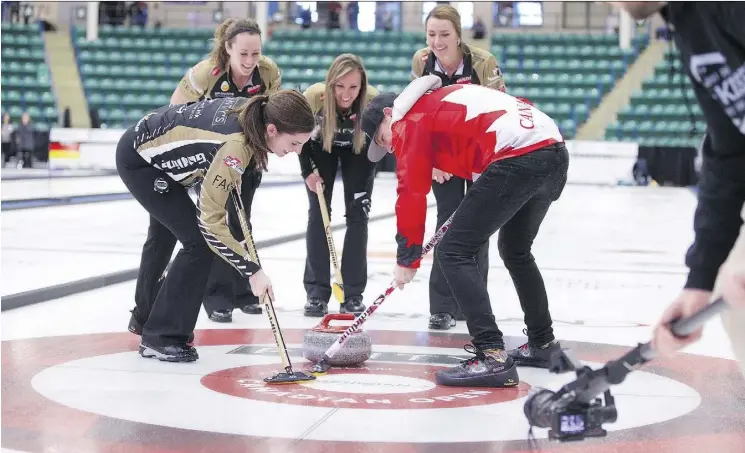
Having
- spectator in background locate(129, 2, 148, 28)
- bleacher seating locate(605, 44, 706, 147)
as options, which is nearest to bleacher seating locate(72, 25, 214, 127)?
spectator in background locate(129, 2, 148, 28)

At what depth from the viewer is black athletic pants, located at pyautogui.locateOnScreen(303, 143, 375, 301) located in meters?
4.45

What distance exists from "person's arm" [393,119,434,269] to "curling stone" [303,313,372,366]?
0.39m

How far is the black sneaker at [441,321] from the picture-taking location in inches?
161

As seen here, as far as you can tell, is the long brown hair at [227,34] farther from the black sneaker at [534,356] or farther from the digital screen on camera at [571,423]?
the digital screen on camera at [571,423]

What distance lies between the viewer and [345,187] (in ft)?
14.7

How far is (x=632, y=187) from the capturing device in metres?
17.9

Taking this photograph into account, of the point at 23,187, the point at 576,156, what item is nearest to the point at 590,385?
the point at 23,187

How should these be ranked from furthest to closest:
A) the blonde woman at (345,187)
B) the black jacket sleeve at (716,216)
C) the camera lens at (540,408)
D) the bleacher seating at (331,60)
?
the bleacher seating at (331,60), the blonde woman at (345,187), the camera lens at (540,408), the black jacket sleeve at (716,216)

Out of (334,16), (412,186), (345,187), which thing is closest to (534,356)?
(412,186)

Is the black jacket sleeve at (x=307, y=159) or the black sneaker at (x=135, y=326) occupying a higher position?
the black jacket sleeve at (x=307, y=159)

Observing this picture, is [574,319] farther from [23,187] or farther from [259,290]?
[23,187]

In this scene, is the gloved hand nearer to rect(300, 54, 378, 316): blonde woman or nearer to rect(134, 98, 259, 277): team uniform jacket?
rect(134, 98, 259, 277): team uniform jacket

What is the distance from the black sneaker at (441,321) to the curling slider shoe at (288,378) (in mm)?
1129

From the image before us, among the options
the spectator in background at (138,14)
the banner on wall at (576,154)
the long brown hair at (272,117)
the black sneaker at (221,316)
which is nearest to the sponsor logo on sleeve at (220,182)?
the long brown hair at (272,117)
